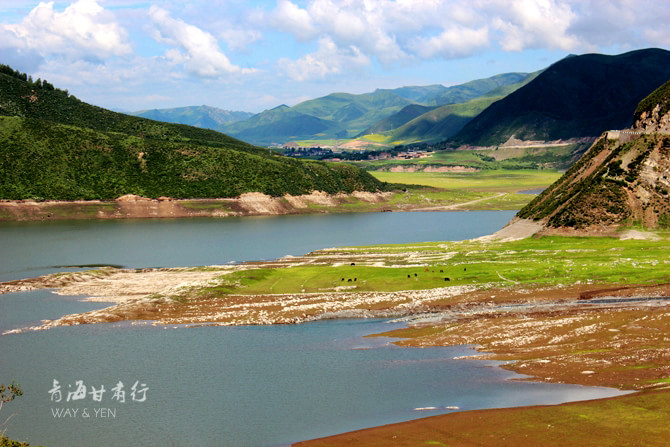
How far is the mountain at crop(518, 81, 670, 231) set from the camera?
10875 cm

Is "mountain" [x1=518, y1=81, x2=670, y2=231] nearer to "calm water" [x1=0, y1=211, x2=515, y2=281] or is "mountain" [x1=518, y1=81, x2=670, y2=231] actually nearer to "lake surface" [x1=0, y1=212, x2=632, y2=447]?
"calm water" [x1=0, y1=211, x2=515, y2=281]

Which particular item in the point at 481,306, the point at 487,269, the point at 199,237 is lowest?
the point at 481,306

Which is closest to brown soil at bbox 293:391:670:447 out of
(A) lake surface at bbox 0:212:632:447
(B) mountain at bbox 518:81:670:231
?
(A) lake surface at bbox 0:212:632:447

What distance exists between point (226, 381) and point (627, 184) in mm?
81900

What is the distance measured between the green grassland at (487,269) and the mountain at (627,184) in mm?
5231

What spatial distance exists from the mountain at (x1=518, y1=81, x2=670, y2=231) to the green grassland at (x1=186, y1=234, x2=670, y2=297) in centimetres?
523

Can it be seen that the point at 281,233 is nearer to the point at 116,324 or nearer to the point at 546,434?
the point at 116,324

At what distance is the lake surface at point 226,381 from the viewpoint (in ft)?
149

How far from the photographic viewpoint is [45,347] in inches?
2569

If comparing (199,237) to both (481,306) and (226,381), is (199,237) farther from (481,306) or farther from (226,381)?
(226,381)

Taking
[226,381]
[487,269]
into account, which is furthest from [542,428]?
[487,269]

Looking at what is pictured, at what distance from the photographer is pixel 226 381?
54875mm

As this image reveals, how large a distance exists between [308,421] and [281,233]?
11328 cm

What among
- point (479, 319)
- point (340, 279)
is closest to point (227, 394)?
point (479, 319)
